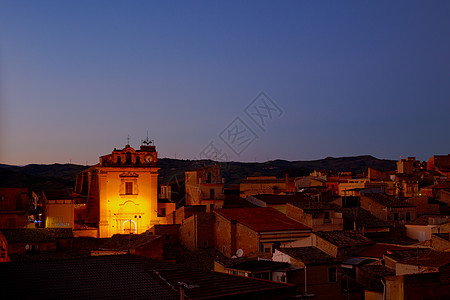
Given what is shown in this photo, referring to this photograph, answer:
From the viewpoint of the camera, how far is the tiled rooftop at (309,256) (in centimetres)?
1751

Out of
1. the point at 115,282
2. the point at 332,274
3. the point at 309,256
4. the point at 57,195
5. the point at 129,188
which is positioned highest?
the point at 129,188

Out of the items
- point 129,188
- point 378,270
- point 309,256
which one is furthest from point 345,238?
point 129,188

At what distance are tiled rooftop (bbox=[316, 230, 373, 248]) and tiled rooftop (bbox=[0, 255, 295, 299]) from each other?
11.2 meters

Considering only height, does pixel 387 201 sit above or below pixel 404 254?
above

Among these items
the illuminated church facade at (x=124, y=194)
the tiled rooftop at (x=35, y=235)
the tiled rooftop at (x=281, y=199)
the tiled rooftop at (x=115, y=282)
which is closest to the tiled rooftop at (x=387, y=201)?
the tiled rooftop at (x=281, y=199)

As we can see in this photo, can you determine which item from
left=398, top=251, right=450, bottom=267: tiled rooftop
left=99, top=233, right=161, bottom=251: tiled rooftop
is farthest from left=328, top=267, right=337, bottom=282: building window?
left=99, top=233, right=161, bottom=251: tiled rooftop

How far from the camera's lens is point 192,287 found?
38.9 ft

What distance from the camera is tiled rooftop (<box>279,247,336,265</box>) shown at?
1751 centimetres

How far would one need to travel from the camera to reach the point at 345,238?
24.6 meters

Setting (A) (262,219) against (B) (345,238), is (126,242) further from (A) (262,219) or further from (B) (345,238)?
(B) (345,238)

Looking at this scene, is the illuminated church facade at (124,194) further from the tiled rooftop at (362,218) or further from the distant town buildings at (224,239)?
the tiled rooftop at (362,218)

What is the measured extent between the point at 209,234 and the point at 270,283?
16485mm

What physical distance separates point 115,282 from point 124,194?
79.6 ft

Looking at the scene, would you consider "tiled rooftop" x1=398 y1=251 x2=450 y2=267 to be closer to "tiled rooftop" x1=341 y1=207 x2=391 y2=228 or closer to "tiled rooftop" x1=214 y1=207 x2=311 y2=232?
"tiled rooftop" x1=214 y1=207 x2=311 y2=232
